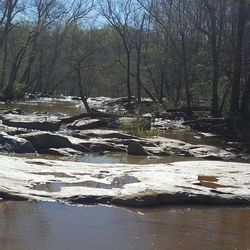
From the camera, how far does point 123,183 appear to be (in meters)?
8.98

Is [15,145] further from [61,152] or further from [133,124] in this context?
[133,124]

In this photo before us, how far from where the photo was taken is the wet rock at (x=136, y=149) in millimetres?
14594

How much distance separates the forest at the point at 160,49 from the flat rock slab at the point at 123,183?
12566 mm

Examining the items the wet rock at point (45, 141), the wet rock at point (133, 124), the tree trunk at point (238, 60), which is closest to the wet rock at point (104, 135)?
the wet rock at point (133, 124)

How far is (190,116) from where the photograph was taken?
27.8 m

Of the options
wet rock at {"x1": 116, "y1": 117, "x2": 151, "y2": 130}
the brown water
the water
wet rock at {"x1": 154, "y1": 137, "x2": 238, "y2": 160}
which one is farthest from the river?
the water

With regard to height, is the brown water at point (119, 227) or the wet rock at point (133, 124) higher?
the wet rock at point (133, 124)

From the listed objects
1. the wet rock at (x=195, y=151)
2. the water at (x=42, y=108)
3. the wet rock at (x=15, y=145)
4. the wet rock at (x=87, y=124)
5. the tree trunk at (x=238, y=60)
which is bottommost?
the wet rock at (x=195, y=151)

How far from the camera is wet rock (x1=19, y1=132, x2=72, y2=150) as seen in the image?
14152 mm

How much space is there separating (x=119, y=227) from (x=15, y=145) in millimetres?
7266

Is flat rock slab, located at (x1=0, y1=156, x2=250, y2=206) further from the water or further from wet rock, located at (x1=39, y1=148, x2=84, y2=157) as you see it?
the water

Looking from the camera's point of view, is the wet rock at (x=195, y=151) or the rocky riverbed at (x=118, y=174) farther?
the wet rock at (x=195, y=151)

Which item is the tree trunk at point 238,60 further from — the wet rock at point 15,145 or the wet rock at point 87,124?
the wet rock at point 15,145

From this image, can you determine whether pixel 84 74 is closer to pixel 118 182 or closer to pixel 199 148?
pixel 199 148
